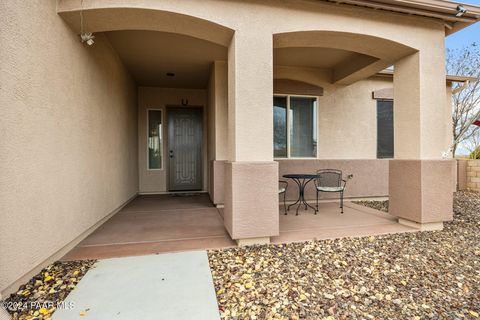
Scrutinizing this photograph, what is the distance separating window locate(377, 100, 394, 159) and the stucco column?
4.30 m

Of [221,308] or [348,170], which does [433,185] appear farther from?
[221,308]

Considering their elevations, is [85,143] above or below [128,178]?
above

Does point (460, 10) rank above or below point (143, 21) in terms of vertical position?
above

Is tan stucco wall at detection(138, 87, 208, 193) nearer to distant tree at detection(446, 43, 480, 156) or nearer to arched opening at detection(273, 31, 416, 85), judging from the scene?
arched opening at detection(273, 31, 416, 85)

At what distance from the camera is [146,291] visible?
6.29ft

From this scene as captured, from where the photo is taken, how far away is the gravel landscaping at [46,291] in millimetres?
1661

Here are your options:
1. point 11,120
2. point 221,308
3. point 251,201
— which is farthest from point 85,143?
point 221,308

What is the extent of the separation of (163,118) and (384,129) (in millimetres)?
5782

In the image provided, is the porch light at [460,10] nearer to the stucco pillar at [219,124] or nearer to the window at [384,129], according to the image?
the window at [384,129]

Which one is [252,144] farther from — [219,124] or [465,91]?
[465,91]

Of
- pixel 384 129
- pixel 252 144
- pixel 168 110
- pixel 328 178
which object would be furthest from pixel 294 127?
pixel 168 110

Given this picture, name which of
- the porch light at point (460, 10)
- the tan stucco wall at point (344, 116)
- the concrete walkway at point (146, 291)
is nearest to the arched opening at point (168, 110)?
the concrete walkway at point (146, 291)

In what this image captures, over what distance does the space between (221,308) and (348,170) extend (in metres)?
4.72

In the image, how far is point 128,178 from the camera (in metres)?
5.34
